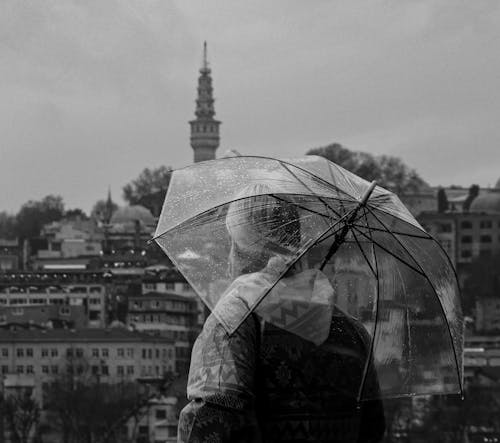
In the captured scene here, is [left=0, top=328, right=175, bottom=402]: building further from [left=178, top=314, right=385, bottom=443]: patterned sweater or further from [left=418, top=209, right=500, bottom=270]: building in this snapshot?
[left=178, top=314, right=385, bottom=443]: patterned sweater

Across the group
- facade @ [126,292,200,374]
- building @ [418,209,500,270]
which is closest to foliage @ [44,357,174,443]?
facade @ [126,292,200,374]

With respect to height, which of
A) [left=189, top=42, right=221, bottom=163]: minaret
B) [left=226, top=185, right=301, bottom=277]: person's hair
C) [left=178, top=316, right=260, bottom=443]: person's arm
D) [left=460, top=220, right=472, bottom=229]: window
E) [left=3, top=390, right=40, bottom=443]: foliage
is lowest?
[left=178, top=316, right=260, bottom=443]: person's arm

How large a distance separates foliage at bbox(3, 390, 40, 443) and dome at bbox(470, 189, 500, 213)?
6411 centimetres

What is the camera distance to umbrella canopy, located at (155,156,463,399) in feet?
19.7

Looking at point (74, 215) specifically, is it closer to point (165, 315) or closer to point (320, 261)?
point (165, 315)

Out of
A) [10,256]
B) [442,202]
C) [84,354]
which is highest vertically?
[442,202]

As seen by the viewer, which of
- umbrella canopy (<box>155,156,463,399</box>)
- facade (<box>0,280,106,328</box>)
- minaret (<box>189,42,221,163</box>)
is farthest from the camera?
minaret (<box>189,42,221,163</box>)

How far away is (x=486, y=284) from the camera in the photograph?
137125mm

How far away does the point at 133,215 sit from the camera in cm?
15762

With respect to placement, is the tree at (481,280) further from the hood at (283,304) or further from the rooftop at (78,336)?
the hood at (283,304)

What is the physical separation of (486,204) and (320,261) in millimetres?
149929

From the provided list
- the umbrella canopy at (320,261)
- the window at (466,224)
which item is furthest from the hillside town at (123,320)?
the umbrella canopy at (320,261)

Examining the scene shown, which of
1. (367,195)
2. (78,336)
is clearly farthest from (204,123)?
(367,195)

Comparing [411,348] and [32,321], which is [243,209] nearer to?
[411,348]
